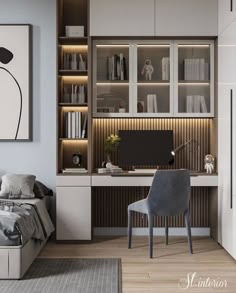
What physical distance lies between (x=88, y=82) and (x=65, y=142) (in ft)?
2.50

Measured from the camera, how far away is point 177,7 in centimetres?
558

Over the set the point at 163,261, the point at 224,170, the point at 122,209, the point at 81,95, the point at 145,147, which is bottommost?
the point at 163,261

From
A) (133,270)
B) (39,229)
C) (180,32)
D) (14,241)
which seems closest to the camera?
(14,241)

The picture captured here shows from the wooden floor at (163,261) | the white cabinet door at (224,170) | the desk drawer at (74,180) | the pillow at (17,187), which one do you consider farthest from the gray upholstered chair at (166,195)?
the pillow at (17,187)

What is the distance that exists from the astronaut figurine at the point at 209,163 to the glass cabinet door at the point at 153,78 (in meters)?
0.67

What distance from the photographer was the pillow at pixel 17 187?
5.36m

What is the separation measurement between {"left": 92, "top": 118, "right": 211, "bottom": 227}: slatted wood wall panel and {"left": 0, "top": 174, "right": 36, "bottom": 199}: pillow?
865 millimetres

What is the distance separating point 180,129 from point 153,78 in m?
0.66

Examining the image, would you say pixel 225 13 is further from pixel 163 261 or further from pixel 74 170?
pixel 163 261

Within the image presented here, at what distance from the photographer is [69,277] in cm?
409

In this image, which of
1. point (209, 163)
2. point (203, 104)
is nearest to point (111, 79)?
point (203, 104)

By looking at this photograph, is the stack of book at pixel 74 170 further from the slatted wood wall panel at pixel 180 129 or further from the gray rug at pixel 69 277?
the gray rug at pixel 69 277

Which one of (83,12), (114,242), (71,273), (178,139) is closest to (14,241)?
(71,273)

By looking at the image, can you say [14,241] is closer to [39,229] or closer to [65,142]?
[39,229]
